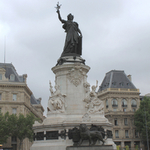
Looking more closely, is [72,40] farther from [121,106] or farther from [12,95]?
[121,106]

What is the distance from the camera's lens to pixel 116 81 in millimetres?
74000

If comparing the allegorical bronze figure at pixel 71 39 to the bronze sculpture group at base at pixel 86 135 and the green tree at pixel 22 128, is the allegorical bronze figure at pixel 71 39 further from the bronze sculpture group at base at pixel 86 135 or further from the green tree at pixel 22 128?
the green tree at pixel 22 128

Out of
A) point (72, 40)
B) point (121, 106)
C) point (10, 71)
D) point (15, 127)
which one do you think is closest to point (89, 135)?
point (72, 40)

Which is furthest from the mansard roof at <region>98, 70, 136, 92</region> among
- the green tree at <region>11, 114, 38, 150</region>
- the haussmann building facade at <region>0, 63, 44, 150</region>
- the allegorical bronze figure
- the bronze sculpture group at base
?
the bronze sculpture group at base

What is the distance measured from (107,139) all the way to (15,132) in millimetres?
29721

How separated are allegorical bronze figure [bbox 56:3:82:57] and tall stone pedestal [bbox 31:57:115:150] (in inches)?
48.3

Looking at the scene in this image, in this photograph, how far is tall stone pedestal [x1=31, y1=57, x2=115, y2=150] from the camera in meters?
19.7

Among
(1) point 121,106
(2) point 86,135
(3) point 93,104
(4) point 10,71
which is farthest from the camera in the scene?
(1) point 121,106

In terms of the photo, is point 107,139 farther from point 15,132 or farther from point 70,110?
point 15,132

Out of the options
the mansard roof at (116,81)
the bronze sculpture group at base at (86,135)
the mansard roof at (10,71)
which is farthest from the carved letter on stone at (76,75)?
the mansard roof at (116,81)

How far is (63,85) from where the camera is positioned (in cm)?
2227

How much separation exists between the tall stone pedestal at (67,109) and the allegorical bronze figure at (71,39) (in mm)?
1228

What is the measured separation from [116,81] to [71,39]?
51.4 metres

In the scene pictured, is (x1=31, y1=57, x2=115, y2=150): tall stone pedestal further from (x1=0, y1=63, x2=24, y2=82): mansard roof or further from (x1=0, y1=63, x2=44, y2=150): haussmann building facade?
(x1=0, y1=63, x2=24, y2=82): mansard roof
